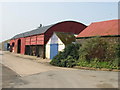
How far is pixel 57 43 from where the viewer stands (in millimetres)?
25984

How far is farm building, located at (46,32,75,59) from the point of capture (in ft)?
82.4

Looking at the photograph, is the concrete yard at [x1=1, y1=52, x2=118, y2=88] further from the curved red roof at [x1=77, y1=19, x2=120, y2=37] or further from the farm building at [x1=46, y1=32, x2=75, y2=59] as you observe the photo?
the farm building at [x1=46, y1=32, x2=75, y2=59]

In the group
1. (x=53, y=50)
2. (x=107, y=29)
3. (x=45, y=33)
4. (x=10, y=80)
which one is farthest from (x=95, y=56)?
(x=45, y=33)

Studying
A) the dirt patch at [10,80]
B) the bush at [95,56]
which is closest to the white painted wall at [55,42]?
the bush at [95,56]

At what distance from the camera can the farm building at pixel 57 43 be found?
25117 millimetres

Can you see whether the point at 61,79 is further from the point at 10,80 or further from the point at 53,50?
the point at 53,50

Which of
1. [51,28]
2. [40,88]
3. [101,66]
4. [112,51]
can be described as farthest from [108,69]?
[51,28]

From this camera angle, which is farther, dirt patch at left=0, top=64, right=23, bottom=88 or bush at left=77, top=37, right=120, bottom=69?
bush at left=77, top=37, right=120, bottom=69

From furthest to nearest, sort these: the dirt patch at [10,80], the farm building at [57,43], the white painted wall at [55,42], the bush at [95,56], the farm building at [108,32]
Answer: the farm building at [57,43]
the white painted wall at [55,42]
the farm building at [108,32]
the bush at [95,56]
the dirt patch at [10,80]

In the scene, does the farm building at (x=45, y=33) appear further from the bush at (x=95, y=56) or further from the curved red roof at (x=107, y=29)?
the bush at (x=95, y=56)

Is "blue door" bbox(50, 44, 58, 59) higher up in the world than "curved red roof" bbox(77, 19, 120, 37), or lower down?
lower down

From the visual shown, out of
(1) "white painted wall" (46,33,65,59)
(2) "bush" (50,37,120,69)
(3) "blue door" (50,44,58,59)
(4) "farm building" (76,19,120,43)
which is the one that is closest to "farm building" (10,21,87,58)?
(1) "white painted wall" (46,33,65,59)

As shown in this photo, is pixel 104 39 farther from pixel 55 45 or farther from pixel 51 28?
pixel 51 28

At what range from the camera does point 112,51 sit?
53.8 feet
